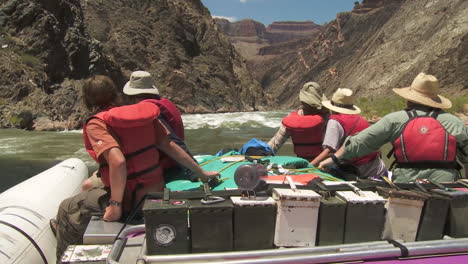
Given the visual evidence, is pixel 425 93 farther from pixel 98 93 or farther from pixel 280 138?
pixel 98 93

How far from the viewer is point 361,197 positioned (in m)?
2.05

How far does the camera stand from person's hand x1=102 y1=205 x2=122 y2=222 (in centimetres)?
227

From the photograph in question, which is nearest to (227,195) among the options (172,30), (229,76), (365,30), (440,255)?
(440,255)

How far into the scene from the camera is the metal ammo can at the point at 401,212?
2.06 metres

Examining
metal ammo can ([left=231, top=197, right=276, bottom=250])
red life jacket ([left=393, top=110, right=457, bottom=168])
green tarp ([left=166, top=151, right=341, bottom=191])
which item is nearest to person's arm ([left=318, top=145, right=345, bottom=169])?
green tarp ([left=166, top=151, right=341, bottom=191])

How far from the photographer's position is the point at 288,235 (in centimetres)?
196

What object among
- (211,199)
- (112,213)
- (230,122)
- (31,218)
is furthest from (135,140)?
(230,122)

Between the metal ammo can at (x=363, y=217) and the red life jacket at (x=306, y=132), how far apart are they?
1.62 m

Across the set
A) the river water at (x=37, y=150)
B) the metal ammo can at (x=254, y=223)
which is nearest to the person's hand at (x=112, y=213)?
the metal ammo can at (x=254, y=223)

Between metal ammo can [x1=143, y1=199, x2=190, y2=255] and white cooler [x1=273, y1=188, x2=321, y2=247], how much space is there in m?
0.48

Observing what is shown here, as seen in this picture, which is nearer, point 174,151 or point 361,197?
point 361,197

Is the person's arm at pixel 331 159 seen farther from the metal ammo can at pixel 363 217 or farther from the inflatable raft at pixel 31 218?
the inflatable raft at pixel 31 218

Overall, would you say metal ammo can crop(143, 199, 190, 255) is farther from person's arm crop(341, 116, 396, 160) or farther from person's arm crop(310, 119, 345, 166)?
person's arm crop(310, 119, 345, 166)

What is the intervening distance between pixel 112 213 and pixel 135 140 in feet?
1.51
